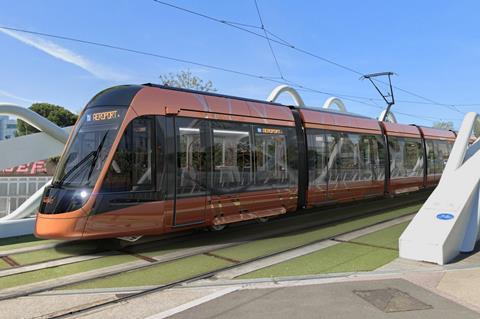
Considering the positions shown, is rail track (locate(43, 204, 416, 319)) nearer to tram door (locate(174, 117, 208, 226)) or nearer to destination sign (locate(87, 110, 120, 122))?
tram door (locate(174, 117, 208, 226))

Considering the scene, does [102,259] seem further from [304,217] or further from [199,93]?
[304,217]

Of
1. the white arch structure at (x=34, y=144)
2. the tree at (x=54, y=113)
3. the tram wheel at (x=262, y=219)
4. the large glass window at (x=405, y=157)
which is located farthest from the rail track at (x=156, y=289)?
the tree at (x=54, y=113)

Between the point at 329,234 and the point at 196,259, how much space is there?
153 inches

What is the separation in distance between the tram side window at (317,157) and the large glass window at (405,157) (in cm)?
526

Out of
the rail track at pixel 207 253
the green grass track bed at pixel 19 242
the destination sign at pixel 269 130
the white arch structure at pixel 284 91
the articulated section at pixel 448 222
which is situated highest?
the white arch structure at pixel 284 91

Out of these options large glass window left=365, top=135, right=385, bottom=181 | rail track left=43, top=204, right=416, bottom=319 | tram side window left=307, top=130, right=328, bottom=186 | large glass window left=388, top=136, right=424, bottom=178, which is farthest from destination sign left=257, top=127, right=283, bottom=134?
large glass window left=388, top=136, right=424, bottom=178

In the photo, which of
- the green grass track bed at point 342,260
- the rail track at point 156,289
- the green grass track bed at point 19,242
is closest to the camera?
the rail track at point 156,289

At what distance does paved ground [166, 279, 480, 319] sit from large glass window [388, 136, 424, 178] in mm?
12031

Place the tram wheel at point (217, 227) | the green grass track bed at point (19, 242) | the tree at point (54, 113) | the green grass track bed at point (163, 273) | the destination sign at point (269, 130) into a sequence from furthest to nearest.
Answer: the tree at point (54, 113)
the destination sign at point (269, 130)
the tram wheel at point (217, 227)
the green grass track bed at point (19, 242)
the green grass track bed at point (163, 273)

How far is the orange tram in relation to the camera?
26.2 feet

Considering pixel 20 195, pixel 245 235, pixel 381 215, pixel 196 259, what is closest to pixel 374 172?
pixel 381 215

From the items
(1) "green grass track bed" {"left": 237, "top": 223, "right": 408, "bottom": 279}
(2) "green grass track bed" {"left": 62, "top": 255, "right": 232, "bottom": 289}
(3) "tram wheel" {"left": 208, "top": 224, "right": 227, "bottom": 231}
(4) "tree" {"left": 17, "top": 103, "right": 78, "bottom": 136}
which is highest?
(4) "tree" {"left": 17, "top": 103, "right": 78, "bottom": 136}

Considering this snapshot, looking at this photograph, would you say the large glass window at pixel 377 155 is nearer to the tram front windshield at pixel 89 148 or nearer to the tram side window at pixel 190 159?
the tram side window at pixel 190 159

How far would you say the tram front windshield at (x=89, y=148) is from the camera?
802cm
